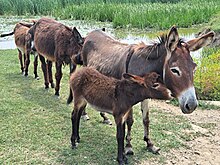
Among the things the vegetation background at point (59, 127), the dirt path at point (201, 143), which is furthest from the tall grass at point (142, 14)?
the dirt path at point (201, 143)

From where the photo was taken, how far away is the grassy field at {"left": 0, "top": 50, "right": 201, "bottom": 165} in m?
4.86

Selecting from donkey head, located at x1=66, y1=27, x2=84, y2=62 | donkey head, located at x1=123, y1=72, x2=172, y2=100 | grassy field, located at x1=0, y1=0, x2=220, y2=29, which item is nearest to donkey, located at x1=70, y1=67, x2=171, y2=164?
donkey head, located at x1=123, y1=72, x2=172, y2=100

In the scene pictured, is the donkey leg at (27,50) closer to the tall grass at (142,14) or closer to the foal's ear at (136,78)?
the foal's ear at (136,78)

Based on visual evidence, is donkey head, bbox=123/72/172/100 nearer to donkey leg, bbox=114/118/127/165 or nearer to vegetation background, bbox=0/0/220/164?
donkey leg, bbox=114/118/127/165

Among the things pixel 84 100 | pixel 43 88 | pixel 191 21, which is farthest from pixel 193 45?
pixel 191 21

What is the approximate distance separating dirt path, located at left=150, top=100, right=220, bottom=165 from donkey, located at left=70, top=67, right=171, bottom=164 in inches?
34.4

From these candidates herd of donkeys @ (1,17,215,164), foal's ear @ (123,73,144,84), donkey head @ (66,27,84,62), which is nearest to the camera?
herd of donkeys @ (1,17,215,164)

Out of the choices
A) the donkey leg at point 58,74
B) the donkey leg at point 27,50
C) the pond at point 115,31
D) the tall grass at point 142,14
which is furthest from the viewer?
the tall grass at point 142,14

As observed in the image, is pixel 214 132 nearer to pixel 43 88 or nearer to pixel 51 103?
pixel 51 103

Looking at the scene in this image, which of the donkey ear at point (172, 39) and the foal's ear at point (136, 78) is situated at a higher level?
the donkey ear at point (172, 39)

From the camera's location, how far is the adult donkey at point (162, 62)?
4215mm

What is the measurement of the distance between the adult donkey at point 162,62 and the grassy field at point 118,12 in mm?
12737

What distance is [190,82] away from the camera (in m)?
4.21

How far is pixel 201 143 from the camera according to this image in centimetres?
563
